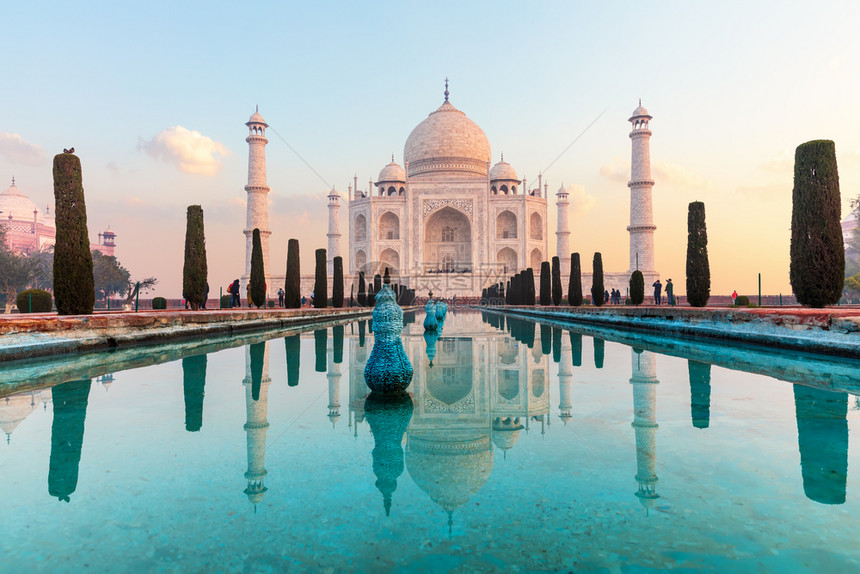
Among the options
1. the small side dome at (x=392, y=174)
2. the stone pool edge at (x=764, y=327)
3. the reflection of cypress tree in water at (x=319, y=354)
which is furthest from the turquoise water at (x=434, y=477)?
the small side dome at (x=392, y=174)

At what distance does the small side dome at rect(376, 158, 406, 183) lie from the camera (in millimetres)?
38438

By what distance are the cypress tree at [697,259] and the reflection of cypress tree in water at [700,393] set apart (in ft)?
22.0

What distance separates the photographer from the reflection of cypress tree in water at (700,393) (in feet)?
6.16

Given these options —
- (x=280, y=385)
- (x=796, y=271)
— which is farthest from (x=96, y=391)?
(x=796, y=271)

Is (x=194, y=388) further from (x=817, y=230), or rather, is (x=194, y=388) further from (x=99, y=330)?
(x=817, y=230)

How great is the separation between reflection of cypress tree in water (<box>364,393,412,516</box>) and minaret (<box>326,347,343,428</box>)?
0.42ft

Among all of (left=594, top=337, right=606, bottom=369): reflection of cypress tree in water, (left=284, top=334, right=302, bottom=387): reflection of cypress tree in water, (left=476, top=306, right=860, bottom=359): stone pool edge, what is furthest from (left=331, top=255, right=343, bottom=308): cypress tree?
(left=594, top=337, right=606, bottom=369): reflection of cypress tree in water

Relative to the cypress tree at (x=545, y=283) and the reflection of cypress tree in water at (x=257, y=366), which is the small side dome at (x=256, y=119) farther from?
the reflection of cypress tree in water at (x=257, y=366)

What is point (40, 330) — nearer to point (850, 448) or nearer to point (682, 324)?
point (850, 448)

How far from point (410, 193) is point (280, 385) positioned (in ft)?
102

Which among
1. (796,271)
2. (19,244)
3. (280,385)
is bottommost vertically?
(280,385)

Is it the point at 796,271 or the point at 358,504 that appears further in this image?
the point at 796,271

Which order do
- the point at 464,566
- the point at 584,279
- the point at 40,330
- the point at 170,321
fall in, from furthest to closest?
the point at 584,279 < the point at 170,321 < the point at 40,330 < the point at 464,566

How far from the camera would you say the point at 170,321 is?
590cm
